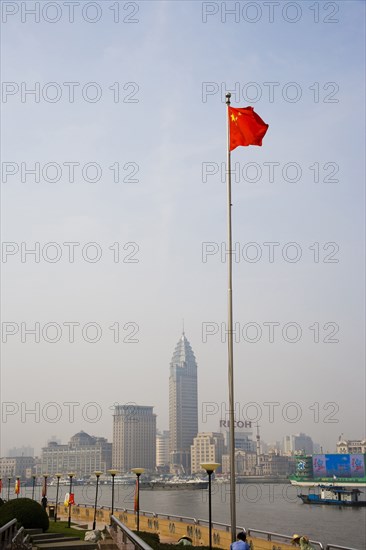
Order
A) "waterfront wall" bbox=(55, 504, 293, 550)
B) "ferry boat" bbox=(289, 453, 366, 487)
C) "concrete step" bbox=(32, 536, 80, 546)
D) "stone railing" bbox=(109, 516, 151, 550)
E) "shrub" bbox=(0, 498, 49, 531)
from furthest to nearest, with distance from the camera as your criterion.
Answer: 1. "ferry boat" bbox=(289, 453, 366, 487)
2. "waterfront wall" bbox=(55, 504, 293, 550)
3. "shrub" bbox=(0, 498, 49, 531)
4. "concrete step" bbox=(32, 536, 80, 546)
5. "stone railing" bbox=(109, 516, 151, 550)

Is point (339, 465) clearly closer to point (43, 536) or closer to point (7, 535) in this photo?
point (43, 536)

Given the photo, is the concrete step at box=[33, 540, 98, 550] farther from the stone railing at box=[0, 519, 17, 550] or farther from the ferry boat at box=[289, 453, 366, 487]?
the ferry boat at box=[289, 453, 366, 487]

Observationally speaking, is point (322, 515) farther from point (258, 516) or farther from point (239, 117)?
point (239, 117)

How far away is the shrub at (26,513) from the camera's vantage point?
2702cm

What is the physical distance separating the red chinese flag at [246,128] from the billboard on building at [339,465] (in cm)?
17131

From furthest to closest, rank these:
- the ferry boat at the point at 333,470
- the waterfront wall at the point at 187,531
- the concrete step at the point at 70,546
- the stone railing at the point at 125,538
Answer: the ferry boat at the point at 333,470
the waterfront wall at the point at 187,531
the concrete step at the point at 70,546
the stone railing at the point at 125,538

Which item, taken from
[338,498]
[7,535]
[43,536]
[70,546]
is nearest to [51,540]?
[43,536]

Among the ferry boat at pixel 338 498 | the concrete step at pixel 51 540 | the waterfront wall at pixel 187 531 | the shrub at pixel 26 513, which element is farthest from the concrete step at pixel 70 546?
the ferry boat at pixel 338 498

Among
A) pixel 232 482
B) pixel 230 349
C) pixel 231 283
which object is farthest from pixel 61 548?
pixel 231 283

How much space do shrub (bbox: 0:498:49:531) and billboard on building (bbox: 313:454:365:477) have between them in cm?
16344

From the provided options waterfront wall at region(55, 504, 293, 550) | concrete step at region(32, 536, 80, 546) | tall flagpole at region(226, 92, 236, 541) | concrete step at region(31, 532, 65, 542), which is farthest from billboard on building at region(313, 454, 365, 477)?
tall flagpole at region(226, 92, 236, 541)

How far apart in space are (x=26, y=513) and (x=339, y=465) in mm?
165812

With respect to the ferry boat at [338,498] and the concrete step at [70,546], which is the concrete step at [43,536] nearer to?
the concrete step at [70,546]

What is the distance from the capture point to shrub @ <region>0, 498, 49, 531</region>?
2702 centimetres
